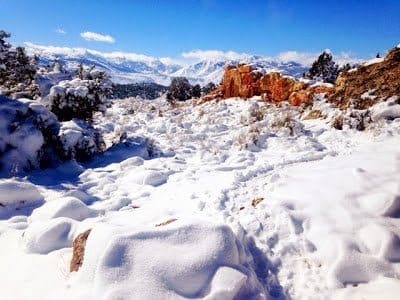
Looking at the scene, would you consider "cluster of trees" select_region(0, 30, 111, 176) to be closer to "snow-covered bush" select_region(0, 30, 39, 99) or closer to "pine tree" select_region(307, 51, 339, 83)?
"snow-covered bush" select_region(0, 30, 39, 99)

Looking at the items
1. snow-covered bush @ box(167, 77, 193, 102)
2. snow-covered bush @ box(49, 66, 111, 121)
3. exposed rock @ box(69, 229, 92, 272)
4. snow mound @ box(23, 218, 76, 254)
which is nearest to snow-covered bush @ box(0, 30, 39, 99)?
snow-covered bush @ box(49, 66, 111, 121)

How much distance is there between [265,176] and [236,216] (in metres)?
1.55

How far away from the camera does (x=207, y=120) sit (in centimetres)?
1226

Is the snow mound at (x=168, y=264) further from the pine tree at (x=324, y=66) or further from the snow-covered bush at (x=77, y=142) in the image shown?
the pine tree at (x=324, y=66)

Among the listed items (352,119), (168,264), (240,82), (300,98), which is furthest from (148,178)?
(240,82)

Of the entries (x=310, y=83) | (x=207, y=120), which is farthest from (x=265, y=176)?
(x=310, y=83)

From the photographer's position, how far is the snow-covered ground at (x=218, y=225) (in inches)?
126

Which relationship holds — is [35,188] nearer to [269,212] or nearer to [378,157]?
[269,212]

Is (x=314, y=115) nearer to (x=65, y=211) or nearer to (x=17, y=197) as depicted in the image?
(x=65, y=211)

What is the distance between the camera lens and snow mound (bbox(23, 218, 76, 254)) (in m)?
4.12

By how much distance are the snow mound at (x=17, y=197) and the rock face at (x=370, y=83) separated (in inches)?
305

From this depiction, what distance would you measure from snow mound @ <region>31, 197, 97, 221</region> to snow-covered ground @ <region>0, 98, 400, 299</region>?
18 mm

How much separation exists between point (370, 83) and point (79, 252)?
9.17m

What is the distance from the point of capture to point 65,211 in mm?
4906
